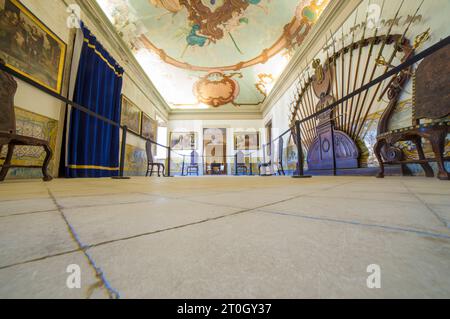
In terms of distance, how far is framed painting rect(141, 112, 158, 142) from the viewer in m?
5.82

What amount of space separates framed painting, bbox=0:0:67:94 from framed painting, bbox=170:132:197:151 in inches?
223

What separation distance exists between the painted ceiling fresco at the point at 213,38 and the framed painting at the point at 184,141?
176 cm

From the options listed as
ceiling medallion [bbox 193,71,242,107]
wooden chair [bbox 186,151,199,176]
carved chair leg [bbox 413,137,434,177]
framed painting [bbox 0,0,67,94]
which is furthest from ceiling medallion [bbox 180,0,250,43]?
carved chair leg [bbox 413,137,434,177]

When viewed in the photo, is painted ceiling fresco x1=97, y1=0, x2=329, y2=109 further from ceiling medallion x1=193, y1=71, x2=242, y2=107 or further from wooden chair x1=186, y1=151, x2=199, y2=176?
wooden chair x1=186, y1=151, x2=199, y2=176

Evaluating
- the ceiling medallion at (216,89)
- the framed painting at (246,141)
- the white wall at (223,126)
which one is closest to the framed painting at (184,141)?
Answer: the white wall at (223,126)

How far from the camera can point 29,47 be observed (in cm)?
236

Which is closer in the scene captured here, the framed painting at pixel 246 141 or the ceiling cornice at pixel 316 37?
the ceiling cornice at pixel 316 37

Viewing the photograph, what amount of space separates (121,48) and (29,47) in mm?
2530

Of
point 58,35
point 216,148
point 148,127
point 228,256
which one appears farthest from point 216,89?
point 228,256

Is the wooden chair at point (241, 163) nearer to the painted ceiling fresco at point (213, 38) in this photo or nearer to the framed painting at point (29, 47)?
the painted ceiling fresco at point (213, 38)

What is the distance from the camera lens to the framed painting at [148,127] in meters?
5.82

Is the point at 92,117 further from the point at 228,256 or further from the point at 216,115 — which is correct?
the point at 216,115

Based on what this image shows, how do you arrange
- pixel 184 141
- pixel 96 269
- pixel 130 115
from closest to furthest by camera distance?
pixel 96 269 → pixel 130 115 → pixel 184 141

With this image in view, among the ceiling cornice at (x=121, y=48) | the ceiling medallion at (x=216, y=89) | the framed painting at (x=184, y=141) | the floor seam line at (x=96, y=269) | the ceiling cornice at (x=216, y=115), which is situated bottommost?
the floor seam line at (x=96, y=269)
